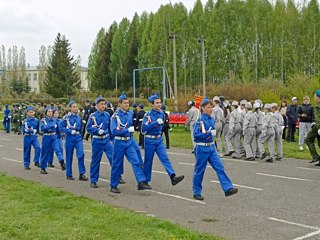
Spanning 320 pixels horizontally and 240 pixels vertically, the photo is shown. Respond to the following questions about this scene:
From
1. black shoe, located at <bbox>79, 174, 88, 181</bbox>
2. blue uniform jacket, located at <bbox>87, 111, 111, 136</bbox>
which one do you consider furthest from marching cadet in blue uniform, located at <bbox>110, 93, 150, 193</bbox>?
black shoe, located at <bbox>79, 174, 88, 181</bbox>

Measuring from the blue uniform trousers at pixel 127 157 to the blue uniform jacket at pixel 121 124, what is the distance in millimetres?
186

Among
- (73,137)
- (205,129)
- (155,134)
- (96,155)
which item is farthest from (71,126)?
(205,129)

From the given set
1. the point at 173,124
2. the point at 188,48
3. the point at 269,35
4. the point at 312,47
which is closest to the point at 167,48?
the point at 188,48

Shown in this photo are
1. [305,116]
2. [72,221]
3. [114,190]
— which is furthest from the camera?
[305,116]

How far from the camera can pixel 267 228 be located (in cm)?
723

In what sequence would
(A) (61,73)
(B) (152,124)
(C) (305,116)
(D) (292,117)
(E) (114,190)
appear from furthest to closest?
(A) (61,73) → (D) (292,117) → (C) (305,116) → (E) (114,190) → (B) (152,124)

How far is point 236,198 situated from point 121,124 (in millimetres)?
2916

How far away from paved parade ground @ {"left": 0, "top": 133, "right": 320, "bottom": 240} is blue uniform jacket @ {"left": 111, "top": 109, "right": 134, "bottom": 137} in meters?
1.33

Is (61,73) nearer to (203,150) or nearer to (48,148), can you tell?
(48,148)

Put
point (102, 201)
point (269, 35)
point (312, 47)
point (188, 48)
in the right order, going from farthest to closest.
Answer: point (188, 48) → point (269, 35) → point (312, 47) → point (102, 201)

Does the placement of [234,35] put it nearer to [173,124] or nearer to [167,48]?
[167,48]

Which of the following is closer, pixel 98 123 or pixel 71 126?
pixel 98 123

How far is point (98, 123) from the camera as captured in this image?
11008 millimetres

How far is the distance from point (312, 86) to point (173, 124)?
322 inches
